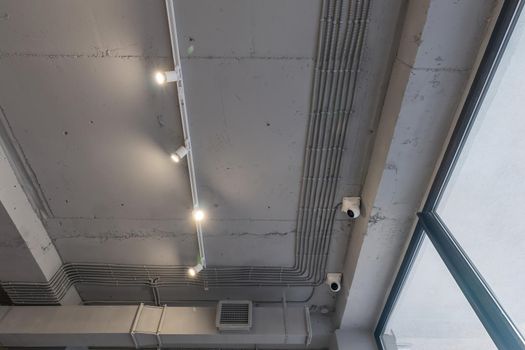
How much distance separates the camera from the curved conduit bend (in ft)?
6.43

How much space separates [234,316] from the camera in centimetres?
303

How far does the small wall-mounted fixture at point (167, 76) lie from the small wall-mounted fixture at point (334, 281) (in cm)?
225

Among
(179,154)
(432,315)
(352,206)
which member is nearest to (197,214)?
(179,154)

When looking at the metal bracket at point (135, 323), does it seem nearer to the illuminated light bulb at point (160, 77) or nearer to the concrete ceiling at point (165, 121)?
the concrete ceiling at point (165, 121)

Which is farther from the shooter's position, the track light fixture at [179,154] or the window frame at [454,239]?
the track light fixture at [179,154]

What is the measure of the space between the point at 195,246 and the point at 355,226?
4.78ft

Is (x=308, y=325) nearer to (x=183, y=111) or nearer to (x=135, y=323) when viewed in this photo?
(x=135, y=323)

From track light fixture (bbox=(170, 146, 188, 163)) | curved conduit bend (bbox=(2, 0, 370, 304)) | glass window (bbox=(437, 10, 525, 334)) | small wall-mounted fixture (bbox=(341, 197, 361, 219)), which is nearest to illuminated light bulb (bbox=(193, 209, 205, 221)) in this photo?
track light fixture (bbox=(170, 146, 188, 163))

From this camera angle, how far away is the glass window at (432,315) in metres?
2.04

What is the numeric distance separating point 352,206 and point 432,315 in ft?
3.25

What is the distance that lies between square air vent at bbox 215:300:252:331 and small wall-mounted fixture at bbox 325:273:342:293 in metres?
0.78

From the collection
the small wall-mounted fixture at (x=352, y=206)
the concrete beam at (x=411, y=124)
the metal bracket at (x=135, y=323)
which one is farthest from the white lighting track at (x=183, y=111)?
the concrete beam at (x=411, y=124)

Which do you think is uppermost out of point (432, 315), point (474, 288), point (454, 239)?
point (454, 239)

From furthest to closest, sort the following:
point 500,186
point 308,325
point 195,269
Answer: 1. point 308,325
2. point 195,269
3. point 500,186
